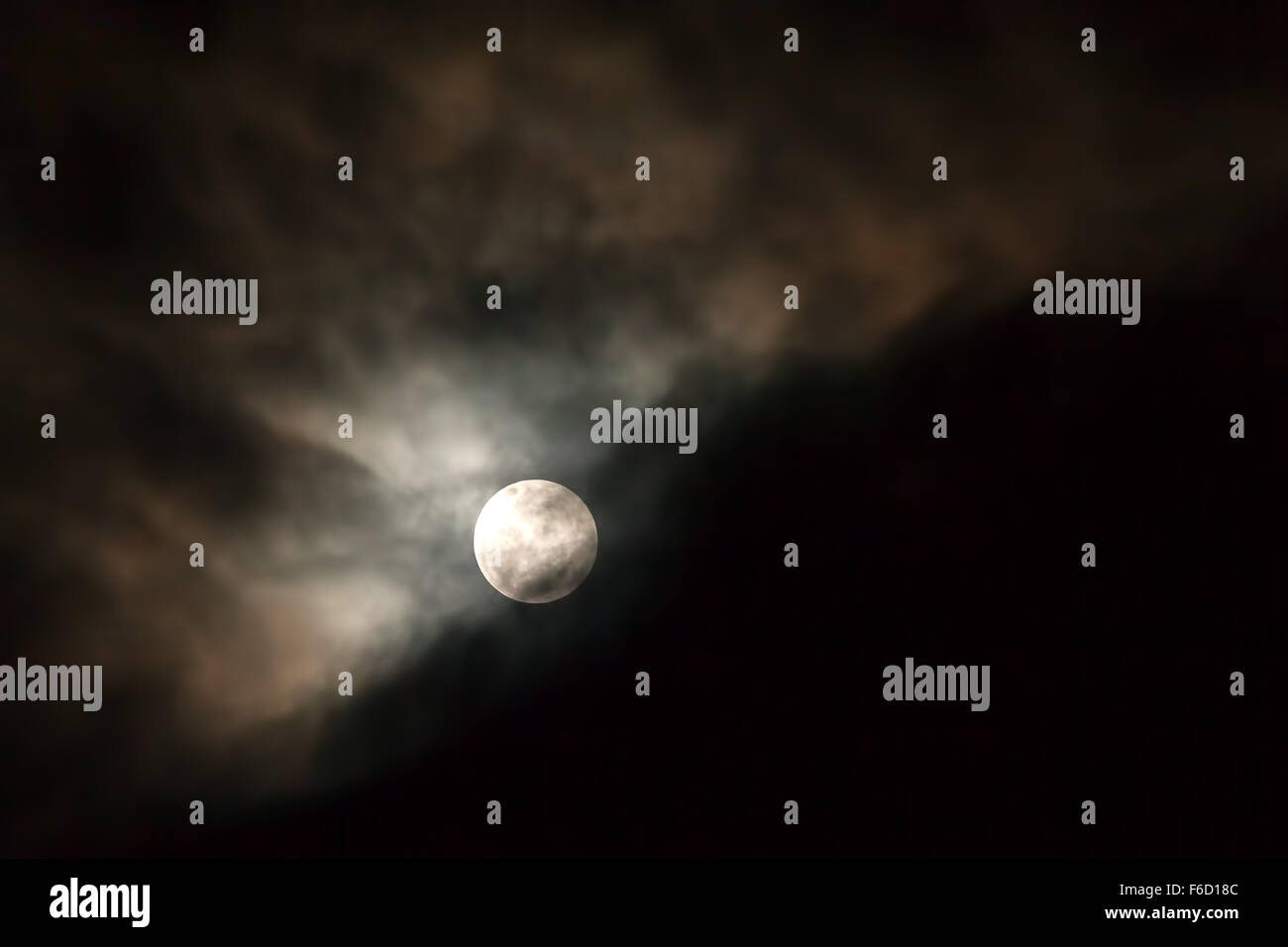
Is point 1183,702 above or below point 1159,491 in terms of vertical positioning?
below

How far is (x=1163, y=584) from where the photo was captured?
62.0 ft

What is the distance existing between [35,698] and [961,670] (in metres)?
15.2

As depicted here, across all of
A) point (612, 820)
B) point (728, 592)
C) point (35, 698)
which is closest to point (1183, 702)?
point (728, 592)

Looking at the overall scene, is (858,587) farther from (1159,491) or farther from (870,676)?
(1159,491)

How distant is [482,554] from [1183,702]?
40.0ft

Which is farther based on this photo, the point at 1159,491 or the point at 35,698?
the point at 1159,491
